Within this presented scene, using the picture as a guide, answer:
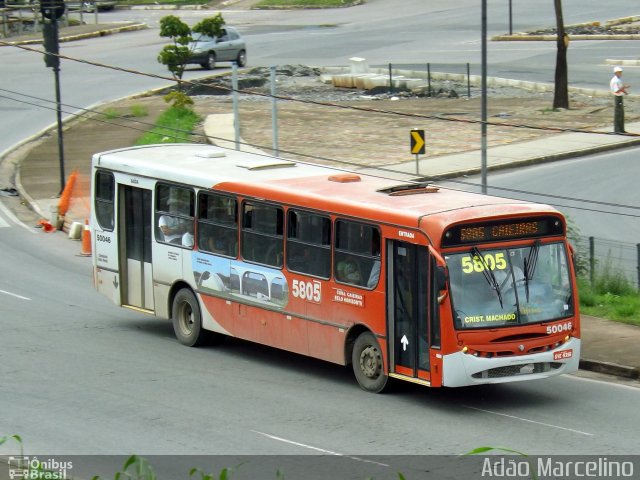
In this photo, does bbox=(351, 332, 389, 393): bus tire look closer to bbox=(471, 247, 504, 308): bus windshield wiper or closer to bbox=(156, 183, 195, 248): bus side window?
bbox=(471, 247, 504, 308): bus windshield wiper

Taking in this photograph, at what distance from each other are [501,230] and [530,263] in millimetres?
559

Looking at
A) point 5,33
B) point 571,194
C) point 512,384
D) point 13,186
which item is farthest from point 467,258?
point 5,33

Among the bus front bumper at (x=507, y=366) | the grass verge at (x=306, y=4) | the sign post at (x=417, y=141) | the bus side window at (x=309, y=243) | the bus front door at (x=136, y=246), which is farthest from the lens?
the grass verge at (x=306, y=4)

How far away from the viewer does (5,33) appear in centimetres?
6438

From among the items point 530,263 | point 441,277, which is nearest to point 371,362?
point 441,277

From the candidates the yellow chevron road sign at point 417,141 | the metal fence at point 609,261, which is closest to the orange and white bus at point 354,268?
the metal fence at point 609,261

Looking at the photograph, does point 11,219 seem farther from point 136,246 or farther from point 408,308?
point 408,308

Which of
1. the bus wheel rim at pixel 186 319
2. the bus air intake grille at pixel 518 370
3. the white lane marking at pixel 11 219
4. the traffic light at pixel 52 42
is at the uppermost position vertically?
the traffic light at pixel 52 42

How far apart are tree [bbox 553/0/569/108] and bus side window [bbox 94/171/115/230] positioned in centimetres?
2424

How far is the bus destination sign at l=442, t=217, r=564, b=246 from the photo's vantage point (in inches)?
608

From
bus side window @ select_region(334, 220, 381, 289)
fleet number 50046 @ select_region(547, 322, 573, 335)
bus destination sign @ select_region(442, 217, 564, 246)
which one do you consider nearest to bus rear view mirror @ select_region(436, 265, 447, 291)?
bus destination sign @ select_region(442, 217, 564, 246)

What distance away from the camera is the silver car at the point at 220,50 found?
53.0 m

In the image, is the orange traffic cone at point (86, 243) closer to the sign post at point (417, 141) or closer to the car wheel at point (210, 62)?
the sign post at point (417, 141)

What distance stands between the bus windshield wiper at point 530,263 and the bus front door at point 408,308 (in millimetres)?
1260
